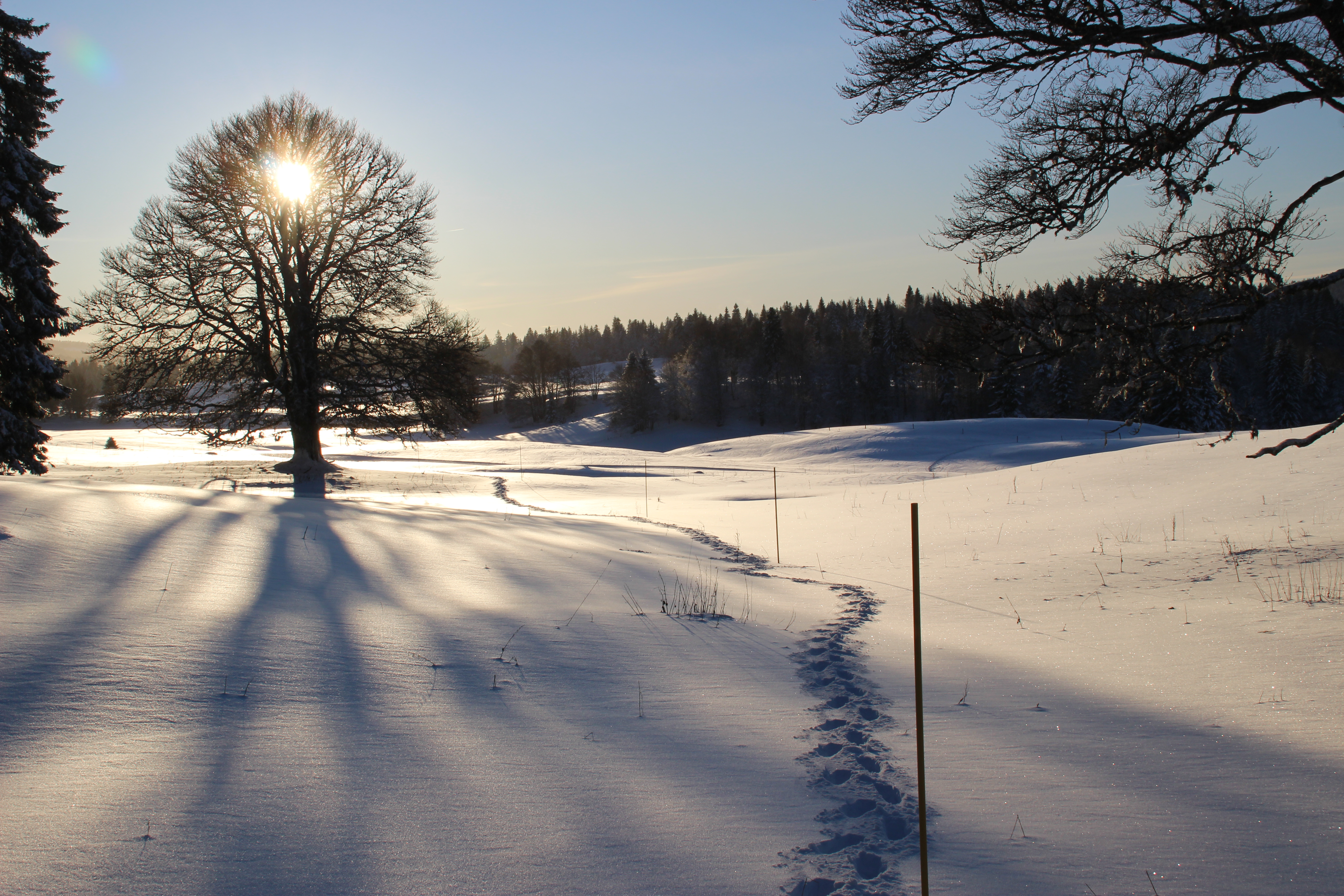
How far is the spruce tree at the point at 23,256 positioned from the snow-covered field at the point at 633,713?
9.31m

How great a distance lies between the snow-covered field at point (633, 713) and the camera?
2324mm

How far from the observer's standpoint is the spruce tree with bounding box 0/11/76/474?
1435 cm

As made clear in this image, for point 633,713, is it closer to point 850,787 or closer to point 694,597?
point 850,787

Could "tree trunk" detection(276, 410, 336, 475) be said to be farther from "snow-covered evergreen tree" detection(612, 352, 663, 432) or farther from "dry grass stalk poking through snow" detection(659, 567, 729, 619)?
"snow-covered evergreen tree" detection(612, 352, 663, 432)

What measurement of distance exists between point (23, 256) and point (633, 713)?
18.1 meters

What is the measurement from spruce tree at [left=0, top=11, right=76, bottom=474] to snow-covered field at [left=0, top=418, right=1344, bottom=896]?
931 centimetres

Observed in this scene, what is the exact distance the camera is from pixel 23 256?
47.8 ft

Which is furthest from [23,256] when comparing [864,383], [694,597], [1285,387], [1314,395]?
[1314,395]

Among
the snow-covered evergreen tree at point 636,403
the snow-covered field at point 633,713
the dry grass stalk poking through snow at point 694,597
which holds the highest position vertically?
the snow-covered evergreen tree at point 636,403

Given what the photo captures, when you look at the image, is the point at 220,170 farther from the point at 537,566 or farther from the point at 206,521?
the point at 537,566

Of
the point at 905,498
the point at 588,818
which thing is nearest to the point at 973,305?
the point at 588,818

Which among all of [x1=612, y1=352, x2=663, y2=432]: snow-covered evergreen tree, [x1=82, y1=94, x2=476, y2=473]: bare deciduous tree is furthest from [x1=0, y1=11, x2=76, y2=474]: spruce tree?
[x1=612, y1=352, x2=663, y2=432]: snow-covered evergreen tree

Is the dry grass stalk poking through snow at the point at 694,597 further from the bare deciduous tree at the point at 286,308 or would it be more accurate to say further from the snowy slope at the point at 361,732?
the bare deciduous tree at the point at 286,308

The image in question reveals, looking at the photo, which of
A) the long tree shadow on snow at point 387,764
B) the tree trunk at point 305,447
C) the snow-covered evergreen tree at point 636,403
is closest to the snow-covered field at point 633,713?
the long tree shadow on snow at point 387,764
